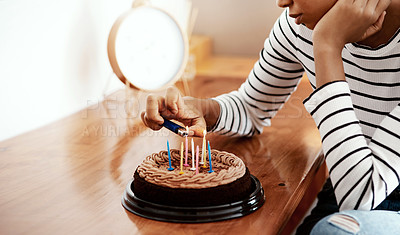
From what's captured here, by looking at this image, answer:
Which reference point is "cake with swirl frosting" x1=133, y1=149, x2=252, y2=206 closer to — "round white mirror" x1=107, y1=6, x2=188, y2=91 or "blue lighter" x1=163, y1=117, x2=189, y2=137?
"blue lighter" x1=163, y1=117, x2=189, y2=137

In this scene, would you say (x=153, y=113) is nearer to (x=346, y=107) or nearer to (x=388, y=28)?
(x=346, y=107)

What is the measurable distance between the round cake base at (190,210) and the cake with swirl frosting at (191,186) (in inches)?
0.4

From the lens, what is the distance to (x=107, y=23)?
7.36 ft

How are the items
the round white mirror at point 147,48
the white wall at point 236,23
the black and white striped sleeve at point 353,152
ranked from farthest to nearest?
the white wall at point 236,23 → the round white mirror at point 147,48 → the black and white striped sleeve at point 353,152

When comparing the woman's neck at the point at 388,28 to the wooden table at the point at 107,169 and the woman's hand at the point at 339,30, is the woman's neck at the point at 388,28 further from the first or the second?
the wooden table at the point at 107,169

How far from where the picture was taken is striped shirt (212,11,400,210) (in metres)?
1.11

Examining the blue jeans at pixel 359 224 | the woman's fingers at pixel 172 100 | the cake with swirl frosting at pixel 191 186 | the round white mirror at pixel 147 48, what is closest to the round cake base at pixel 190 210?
the cake with swirl frosting at pixel 191 186

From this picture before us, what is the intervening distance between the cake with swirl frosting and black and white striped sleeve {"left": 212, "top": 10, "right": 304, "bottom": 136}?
43 cm

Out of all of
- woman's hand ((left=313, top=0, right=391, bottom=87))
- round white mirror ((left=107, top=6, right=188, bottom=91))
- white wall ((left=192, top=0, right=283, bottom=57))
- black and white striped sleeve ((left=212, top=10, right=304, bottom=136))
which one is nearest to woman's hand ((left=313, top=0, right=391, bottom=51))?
woman's hand ((left=313, top=0, right=391, bottom=87))

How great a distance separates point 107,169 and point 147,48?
840 mm

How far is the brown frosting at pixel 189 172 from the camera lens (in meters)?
1.06

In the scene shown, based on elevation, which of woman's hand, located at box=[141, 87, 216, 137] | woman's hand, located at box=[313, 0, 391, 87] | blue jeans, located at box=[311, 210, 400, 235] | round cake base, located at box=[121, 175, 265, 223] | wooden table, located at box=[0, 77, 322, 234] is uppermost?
woman's hand, located at box=[313, 0, 391, 87]

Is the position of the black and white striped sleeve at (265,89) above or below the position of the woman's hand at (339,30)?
below

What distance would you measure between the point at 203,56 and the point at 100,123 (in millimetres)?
1348
